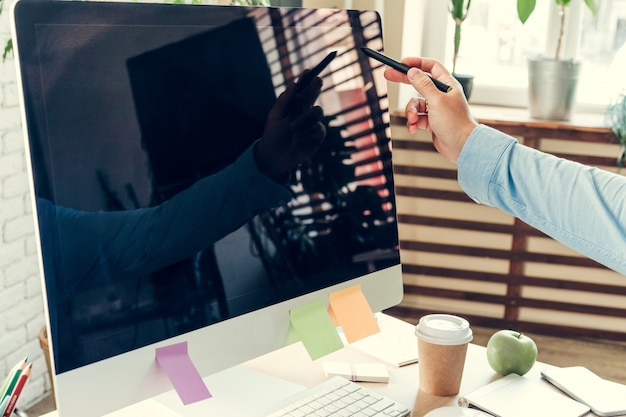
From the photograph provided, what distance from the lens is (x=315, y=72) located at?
915 mm

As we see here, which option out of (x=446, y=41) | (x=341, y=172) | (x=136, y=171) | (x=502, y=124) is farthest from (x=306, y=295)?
(x=446, y=41)

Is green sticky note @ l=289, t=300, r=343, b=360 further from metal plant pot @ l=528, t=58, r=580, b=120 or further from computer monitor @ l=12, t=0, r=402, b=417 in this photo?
metal plant pot @ l=528, t=58, r=580, b=120

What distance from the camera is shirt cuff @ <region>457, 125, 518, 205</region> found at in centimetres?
95

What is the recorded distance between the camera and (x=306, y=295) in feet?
3.03

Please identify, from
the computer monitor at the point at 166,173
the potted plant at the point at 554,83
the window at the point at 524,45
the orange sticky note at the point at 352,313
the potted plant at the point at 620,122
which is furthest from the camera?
the window at the point at 524,45

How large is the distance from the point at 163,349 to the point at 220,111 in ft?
0.90

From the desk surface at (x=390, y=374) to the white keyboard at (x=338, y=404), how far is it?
0.05 metres

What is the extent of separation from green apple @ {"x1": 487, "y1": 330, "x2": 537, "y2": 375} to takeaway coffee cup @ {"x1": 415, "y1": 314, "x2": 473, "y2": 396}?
3.3 inches

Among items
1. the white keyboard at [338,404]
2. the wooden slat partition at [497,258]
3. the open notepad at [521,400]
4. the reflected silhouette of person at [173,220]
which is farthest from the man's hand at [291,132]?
the wooden slat partition at [497,258]

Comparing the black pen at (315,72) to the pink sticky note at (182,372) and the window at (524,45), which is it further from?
the window at (524,45)

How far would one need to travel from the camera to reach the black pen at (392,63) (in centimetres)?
97

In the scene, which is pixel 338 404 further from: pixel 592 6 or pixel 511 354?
pixel 592 6

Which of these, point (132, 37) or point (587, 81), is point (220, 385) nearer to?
point (132, 37)

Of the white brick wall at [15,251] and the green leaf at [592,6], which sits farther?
the green leaf at [592,6]
